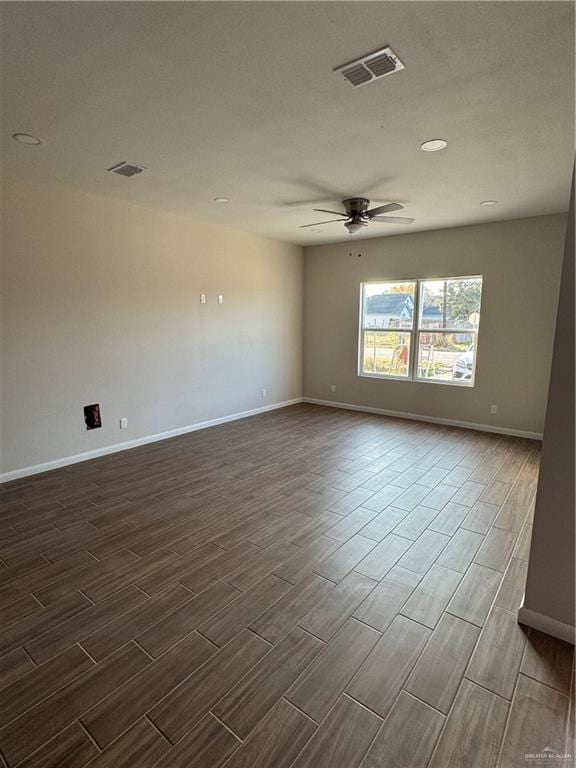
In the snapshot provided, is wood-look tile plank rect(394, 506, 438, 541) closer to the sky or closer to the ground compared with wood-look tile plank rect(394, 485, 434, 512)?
closer to the ground

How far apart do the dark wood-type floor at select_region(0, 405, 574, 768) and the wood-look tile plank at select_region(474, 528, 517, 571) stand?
1 cm

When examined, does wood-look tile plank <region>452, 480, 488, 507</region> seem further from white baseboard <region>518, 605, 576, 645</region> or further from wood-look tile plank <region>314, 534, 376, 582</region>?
white baseboard <region>518, 605, 576, 645</region>

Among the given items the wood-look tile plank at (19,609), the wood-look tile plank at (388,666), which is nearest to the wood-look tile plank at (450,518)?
the wood-look tile plank at (388,666)

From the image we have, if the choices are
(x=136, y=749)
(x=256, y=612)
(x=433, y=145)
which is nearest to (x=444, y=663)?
(x=256, y=612)

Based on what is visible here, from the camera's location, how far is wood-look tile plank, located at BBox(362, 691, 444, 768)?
53.1 inches

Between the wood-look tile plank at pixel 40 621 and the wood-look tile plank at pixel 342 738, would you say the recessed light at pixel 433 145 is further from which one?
the wood-look tile plank at pixel 40 621

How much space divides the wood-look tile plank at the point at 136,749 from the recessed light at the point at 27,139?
352 cm

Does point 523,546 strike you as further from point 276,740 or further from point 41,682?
point 41,682

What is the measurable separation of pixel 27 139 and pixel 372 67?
7.99ft

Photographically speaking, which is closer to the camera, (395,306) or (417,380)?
(417,380)

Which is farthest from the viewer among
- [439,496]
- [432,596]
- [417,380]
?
[417,380]

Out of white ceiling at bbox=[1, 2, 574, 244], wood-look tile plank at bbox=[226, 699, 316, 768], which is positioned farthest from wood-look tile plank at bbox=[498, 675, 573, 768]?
white ceiling at bbox=[1, 2, 574, 244]

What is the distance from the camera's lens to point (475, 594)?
7.23 feet

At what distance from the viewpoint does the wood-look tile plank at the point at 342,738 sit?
1.35 m
